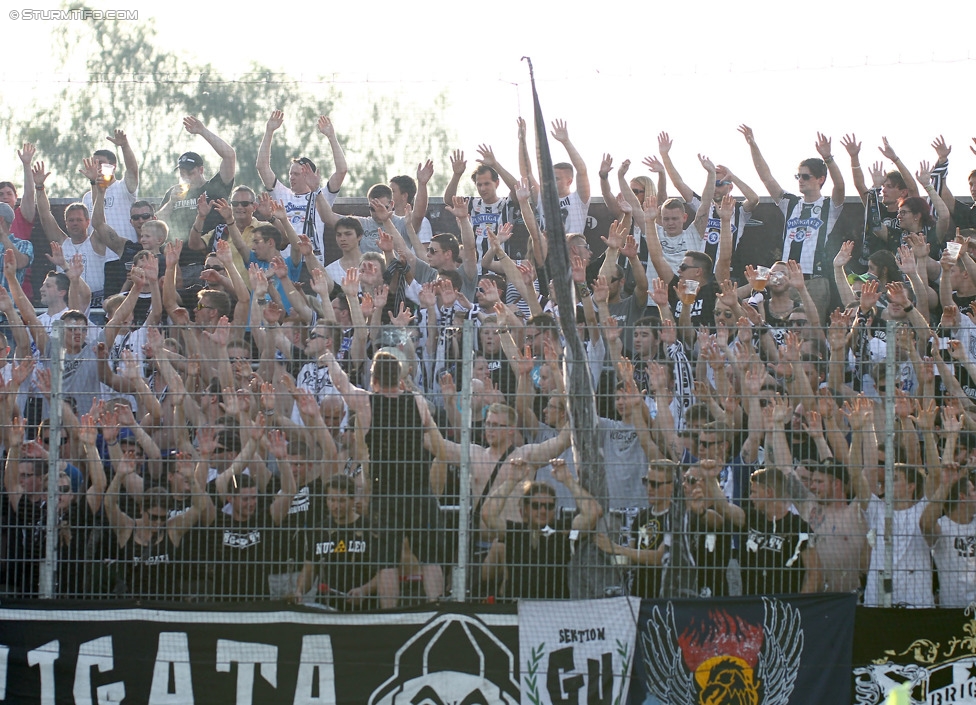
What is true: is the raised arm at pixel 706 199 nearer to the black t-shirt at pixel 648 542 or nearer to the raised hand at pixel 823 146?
the raised hand at pixel 823 146

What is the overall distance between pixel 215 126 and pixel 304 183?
97 centimetres

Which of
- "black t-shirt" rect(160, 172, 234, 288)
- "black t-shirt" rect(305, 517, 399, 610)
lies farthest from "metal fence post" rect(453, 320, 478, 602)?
"black t-shirt" rect(160, 172, 234, 288)

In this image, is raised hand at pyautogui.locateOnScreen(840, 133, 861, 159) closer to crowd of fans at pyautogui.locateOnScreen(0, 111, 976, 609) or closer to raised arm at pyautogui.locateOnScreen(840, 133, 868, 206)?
→ raised arm at pyautogui.locateOnScreen(840, 133, 868, 206)

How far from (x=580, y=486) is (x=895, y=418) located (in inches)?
58.9

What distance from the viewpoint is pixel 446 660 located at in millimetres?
5086

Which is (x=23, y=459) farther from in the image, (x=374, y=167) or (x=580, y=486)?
(x=374, y=167)

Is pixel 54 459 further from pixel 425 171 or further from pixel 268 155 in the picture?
pixel 425 171

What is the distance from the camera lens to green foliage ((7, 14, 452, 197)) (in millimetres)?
8266

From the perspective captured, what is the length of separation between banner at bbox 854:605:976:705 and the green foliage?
4570 millimetres

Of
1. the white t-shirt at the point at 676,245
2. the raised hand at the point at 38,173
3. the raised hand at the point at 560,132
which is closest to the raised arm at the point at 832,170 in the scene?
the white t-shirt at the point at 676,245

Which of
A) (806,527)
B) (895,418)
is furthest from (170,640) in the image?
(895,418)

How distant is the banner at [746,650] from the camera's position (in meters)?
5.04

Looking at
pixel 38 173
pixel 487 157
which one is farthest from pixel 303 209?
pixel 38 173

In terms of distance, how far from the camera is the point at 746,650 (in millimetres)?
5043
